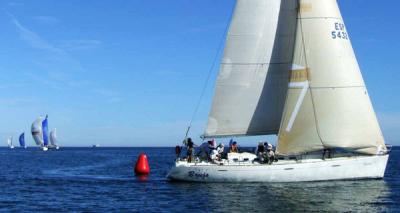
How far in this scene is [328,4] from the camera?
108 ft

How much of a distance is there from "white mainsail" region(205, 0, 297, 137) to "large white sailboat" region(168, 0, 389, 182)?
58 mm

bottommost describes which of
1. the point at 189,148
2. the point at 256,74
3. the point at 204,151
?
the point at 204,151

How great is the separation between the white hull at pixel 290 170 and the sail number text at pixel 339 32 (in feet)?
22.6

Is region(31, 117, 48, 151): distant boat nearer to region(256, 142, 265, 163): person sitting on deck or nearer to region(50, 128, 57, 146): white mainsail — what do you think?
region(50, 128, 57, 146): white mainsail

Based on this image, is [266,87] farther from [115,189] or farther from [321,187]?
[115,189]

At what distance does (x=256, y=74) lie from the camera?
110 feet

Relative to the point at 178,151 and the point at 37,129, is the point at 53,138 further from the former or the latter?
the point at 178,151

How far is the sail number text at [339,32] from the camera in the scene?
32794mm

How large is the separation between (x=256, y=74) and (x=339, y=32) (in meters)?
5.28

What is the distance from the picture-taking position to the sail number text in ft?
108

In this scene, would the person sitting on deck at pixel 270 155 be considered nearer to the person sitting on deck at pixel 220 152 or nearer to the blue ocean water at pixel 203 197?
the blue ocean water at pixel 203 197

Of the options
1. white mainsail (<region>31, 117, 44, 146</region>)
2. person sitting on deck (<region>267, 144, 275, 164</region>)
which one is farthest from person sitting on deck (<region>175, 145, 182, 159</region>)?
white mainsail (<region>31, 117, 44, 146</region>)

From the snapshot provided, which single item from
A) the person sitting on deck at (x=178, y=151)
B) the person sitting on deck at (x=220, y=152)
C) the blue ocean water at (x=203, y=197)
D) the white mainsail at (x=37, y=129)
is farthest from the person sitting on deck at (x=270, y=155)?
the white mainsail at (x=37, y=129)

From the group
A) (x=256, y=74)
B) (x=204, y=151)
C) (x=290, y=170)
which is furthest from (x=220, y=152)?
(x=256, y=74)
